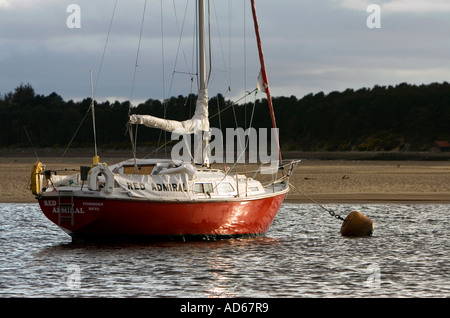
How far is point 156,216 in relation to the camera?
25.1 m

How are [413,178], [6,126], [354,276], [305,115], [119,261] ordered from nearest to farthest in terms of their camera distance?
[354,276] → [119,261] → [413,178] → [305,115] → [6,126]

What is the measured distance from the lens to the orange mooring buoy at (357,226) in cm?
2953

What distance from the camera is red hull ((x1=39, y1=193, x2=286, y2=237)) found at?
24609 mm

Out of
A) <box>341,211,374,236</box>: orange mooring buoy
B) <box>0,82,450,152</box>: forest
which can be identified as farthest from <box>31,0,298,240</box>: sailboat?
<box>0,82,450,152</box>: forest

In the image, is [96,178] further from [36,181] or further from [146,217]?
[36,181]

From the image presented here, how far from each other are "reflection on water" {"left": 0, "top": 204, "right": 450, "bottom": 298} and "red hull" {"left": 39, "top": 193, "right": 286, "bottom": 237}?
1.81 feet

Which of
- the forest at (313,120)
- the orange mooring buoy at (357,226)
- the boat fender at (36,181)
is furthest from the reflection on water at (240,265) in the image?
the forest at (313,120)

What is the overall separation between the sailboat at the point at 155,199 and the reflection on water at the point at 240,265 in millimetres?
598

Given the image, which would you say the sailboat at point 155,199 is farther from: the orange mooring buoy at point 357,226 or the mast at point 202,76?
the orange mooring buoy at point 357,226

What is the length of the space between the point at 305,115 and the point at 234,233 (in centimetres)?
11565

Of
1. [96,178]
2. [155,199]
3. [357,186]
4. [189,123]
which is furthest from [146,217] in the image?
[357,186]

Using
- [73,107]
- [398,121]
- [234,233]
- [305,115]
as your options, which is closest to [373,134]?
[398,121]

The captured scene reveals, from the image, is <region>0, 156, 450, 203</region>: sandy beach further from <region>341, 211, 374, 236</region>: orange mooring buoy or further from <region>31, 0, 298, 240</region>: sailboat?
<region>31, 0, 298, 240</region>: sailboat

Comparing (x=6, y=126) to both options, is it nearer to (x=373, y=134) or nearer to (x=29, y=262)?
(x=373, y=134)
